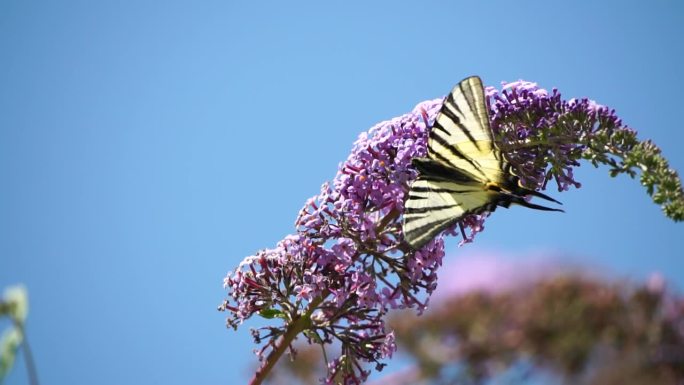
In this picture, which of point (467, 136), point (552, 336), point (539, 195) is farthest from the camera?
point (552, 336)

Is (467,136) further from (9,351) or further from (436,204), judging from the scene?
(9,351)

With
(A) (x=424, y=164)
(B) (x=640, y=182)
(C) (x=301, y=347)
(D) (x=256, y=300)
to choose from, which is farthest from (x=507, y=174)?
(C) (x=301, y=347)

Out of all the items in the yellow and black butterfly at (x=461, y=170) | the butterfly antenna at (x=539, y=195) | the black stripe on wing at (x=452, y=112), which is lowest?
the butterfly antenna at (x=539, y=195)

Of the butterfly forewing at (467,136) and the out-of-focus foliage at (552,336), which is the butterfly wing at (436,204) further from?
the out-of-focus foliage at (552,336)

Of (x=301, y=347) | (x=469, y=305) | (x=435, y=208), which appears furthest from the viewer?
(x=301, y=347)

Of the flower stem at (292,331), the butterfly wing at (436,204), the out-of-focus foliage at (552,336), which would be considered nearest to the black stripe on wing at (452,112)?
the butterfly wing at (436,204)

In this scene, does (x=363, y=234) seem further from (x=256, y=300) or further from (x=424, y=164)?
(x=256, y=300)

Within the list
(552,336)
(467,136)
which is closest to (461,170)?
(467,136)
